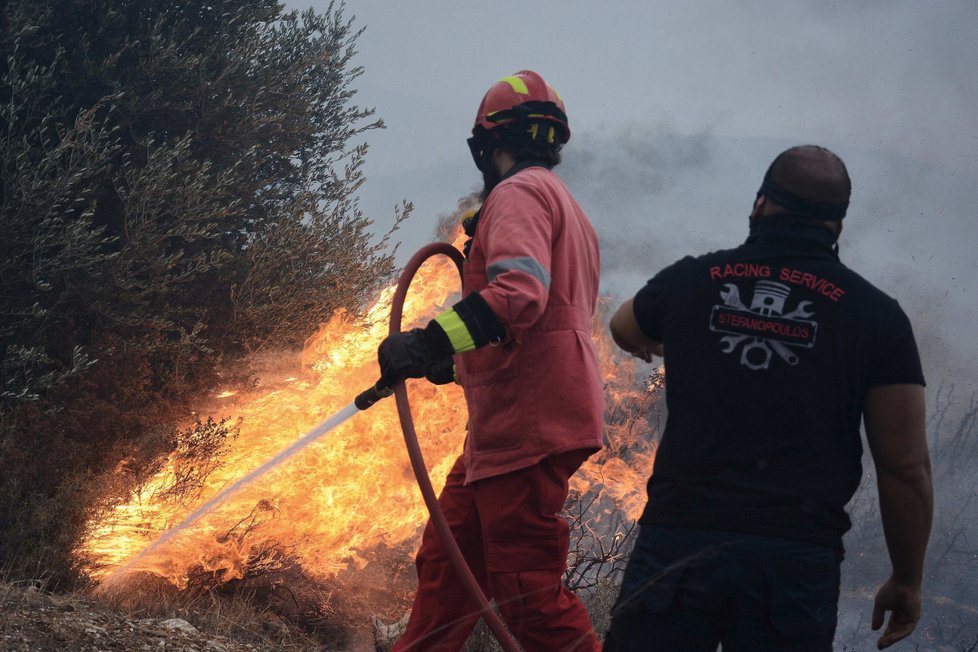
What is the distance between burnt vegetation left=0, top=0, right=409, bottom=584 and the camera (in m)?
5.25

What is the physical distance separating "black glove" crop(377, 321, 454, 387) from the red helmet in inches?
40.4

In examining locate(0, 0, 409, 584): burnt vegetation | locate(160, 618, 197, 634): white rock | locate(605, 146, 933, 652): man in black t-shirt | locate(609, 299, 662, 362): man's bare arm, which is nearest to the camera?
locate(605, 146, 933, 652): man in black t-shirt

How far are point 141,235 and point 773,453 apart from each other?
15.6ft

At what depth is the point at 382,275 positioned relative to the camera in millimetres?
6895

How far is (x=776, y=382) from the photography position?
1.98 m

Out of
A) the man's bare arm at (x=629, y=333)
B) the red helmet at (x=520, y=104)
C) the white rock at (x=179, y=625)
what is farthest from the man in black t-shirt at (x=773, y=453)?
the white rock at (x=179, y=625)

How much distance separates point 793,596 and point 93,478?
475 centimetres

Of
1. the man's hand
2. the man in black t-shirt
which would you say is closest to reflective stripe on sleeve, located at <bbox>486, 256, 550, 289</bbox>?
the man in black t-shirt

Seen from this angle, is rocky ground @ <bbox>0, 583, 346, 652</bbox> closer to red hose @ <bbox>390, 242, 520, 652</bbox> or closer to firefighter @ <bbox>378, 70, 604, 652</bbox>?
firefighter @ <bbox>378, 70, 604, 652</bbox>

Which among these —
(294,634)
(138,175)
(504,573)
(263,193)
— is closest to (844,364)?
(504,573)

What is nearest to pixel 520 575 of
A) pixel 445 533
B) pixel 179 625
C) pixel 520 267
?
pixel 445 533

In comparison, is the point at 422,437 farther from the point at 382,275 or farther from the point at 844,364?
the point at 844,364

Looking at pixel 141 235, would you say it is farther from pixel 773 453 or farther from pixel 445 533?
pixel 773 453

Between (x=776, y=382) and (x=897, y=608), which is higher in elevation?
(x=776, y=382)
